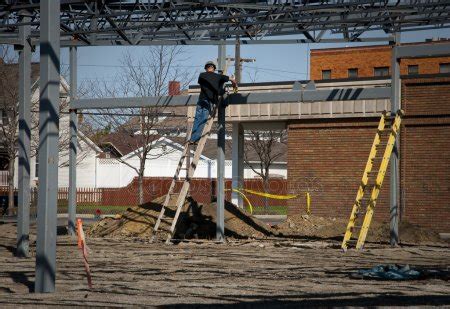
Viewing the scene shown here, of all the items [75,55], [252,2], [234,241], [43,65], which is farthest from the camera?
[75,55]

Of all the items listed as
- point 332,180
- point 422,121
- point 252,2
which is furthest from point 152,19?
point 332,180

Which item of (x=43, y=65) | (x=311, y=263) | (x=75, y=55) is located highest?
(x=75, y=55)

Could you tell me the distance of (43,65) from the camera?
1105 cm

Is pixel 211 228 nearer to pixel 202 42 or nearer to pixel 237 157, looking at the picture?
pixel 202 42

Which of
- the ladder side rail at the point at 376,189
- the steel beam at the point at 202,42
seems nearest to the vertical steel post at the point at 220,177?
the steel beam at the point at 202,42

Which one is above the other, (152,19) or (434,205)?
(152,19)

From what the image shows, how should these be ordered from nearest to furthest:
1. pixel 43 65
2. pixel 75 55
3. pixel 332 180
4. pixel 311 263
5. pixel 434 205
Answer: pixel 43 65, pixel 311 263, pixel 75 55, pixel 434 205, pixel 332 180

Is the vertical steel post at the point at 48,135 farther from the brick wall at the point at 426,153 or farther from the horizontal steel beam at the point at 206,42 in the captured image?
the brick wall at the point at 426,153

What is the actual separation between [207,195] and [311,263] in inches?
1106

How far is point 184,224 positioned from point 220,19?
598 centimetres

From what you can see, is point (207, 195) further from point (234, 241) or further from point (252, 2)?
point (252, 2)

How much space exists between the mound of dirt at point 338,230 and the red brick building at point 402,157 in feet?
11.0

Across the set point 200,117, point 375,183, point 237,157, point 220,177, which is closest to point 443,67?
point 237,157

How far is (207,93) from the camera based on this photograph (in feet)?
65.8
